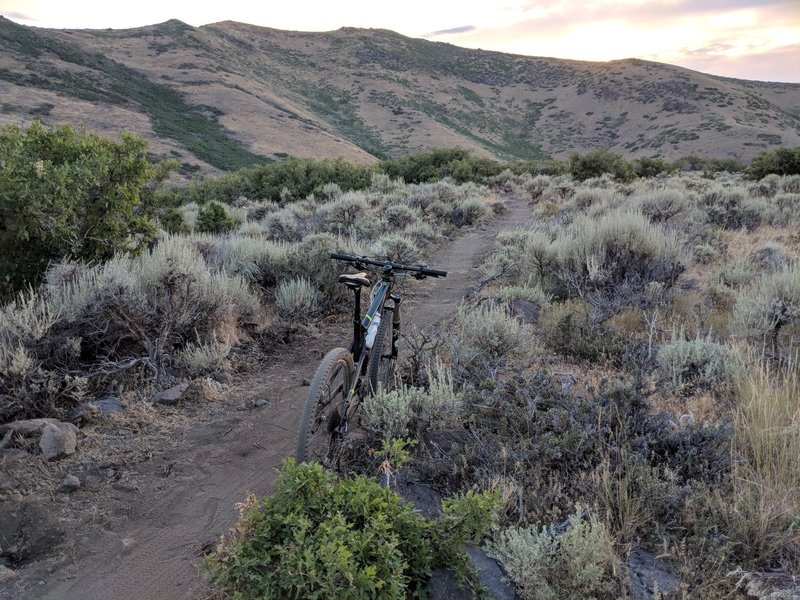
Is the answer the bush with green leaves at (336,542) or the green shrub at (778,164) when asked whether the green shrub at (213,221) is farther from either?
the green shrub at (778,164)

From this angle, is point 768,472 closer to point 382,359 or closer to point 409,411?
point 409,411

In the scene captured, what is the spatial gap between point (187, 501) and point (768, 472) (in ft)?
11.8

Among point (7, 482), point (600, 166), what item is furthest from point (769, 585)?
point (600, 166)

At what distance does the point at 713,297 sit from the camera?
6.75 meters

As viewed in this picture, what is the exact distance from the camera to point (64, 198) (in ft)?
18.4

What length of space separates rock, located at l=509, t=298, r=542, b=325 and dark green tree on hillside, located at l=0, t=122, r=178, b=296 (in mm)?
4957

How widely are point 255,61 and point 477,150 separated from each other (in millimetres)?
47593

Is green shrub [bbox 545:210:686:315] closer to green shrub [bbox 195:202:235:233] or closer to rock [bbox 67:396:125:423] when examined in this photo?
rock [bbox 67:396:125:423]

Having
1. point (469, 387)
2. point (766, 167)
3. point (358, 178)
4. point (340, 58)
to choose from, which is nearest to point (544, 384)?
point (469, 387)

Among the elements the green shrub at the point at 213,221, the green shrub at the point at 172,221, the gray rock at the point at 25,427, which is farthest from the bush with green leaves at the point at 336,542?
the green shrub at the point at 213,221

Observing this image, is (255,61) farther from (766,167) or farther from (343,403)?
(343,403)

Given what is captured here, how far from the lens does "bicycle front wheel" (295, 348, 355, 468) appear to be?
2986 millimetres

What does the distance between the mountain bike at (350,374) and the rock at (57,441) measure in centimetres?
200

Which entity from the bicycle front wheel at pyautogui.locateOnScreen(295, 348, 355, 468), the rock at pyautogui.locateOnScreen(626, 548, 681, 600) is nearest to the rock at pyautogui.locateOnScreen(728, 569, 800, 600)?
the rock at pyautogui.locateOnScreen(626, 548, 681, 600)
